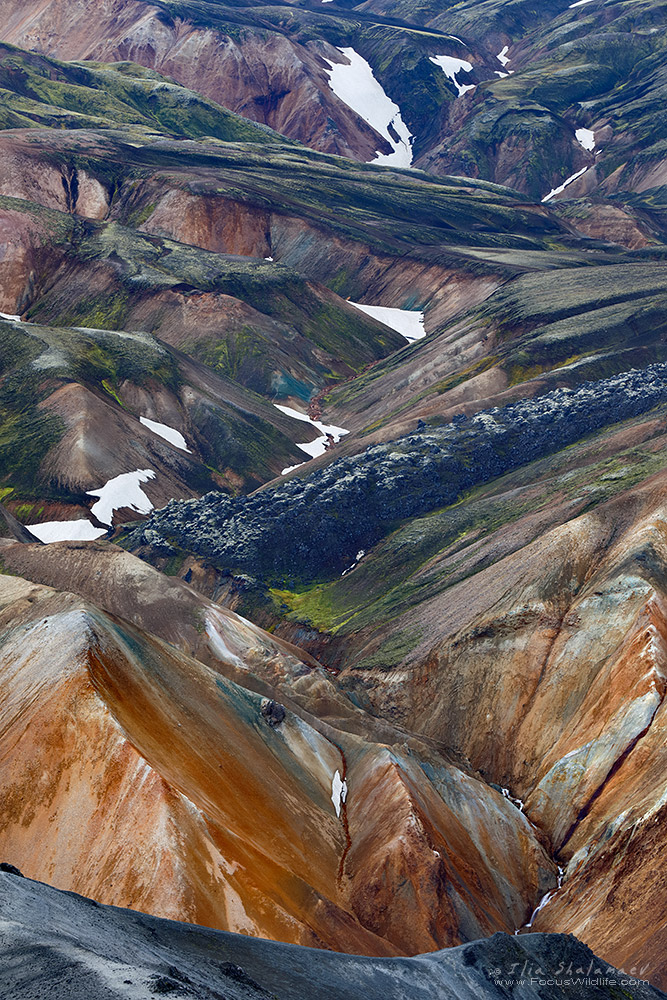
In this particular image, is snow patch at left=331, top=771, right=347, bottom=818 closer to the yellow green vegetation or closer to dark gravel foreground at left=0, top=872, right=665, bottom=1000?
dark gravel foreground at left=0, top=872, right=665, bottom=1000

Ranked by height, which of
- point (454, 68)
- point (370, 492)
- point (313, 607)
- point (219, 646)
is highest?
point (454, 68)

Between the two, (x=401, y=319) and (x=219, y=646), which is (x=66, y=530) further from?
(x=401, y=319)

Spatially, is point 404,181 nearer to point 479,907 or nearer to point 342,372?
point 342,372

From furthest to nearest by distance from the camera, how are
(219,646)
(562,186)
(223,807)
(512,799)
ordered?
(562,186), (219,646), (512,799), (223,807)

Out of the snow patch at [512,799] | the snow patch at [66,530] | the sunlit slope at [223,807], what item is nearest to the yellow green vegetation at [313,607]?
the snow patch at [66,530]

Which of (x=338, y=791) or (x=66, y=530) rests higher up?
(x=338, y=791)

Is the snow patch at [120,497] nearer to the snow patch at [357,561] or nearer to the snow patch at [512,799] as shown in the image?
the snow patch at [357,561]

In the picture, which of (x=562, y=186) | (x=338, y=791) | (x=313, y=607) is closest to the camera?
(x=338, y=791)

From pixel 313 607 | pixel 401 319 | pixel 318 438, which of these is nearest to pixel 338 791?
pixel 313 607
